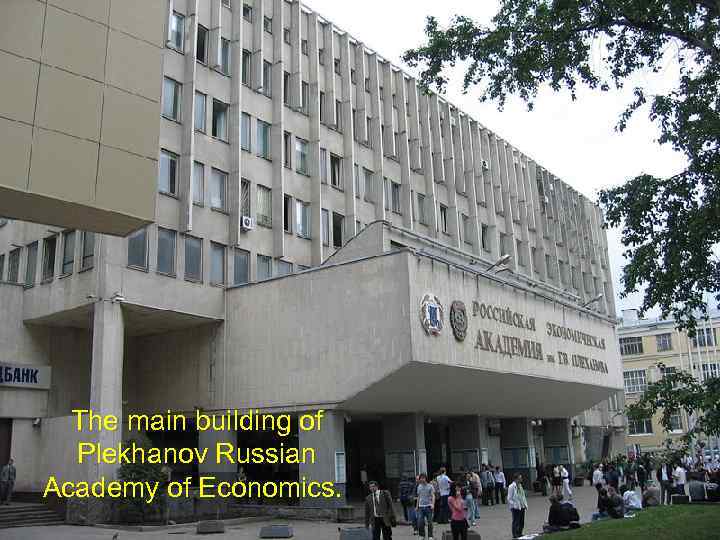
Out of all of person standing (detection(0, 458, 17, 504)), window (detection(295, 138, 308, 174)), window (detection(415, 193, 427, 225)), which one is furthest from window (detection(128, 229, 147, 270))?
window (detection(415, 193, 427, 225))

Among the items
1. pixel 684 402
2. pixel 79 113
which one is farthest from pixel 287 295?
pixel 684 402

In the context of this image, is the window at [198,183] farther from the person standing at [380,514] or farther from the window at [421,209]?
the person standing at [380,514]

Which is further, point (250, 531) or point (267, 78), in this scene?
point (267, 78)

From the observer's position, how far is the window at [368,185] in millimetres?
39912

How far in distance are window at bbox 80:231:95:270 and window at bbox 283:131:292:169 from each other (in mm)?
10389

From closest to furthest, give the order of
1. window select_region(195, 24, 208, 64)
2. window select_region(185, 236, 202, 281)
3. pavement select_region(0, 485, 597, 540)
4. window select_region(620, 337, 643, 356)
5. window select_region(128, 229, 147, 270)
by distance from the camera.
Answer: pavement select_region(0, 485, 597, 540)
window select_region(128, 229, 147, 270)
window select_region(185, 236, 202, 281)
window select_region(195, 24, 208, 64)
window select_region(620, 337, 643, 356)

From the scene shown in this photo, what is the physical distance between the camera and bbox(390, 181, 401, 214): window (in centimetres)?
4162

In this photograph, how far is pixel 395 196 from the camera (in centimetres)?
4197

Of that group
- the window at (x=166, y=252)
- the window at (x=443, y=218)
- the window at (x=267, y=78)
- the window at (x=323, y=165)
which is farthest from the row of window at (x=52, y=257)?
the window at (x=443, y=218)

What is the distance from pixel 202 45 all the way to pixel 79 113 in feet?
61.6

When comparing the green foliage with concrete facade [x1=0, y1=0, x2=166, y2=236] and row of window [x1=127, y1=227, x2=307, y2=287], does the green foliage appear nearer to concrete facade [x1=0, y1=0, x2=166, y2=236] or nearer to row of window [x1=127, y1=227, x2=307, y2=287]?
row of window [x1=127, y1=227, x2=307, y2=287]

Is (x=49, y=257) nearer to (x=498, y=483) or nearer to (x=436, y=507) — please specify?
(x=436, y=507)

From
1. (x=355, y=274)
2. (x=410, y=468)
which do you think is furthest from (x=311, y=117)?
(x=410, y=468)

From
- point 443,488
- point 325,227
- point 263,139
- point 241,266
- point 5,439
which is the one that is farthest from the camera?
Result: point 325,227
